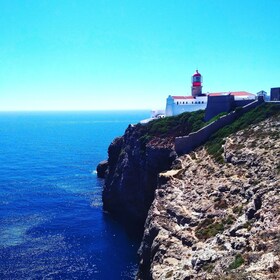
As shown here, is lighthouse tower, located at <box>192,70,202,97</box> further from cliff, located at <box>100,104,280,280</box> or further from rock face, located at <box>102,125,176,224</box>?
rock face, located at <box>102,125,176,224</box>

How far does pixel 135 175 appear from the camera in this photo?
72.8 m

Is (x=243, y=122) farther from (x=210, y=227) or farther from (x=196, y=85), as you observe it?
(x=196, y=85)

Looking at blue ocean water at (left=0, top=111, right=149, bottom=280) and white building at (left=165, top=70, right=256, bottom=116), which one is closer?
blue ocean water at (left=0, top=111, right=149, bottom=280)

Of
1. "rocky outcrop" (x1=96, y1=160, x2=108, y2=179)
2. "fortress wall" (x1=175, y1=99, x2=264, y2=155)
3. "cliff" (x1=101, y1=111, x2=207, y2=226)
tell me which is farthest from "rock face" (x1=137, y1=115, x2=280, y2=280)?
"rocky outcrop" (x1=96, y1=160, x2=108, y2=179)

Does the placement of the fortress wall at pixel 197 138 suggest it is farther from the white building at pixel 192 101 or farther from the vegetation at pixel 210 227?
the white building at pixel 192 101

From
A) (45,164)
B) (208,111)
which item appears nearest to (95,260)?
(208,111)

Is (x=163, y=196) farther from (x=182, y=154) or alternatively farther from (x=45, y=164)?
(x=45, y=164)

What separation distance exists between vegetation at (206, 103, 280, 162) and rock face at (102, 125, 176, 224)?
7.51 meters

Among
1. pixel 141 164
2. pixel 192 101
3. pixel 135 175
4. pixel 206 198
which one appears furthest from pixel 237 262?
pixel 192 101

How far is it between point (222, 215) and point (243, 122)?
85.3 ft

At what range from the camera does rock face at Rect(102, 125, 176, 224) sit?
65938mm

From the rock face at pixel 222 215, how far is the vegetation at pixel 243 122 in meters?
1.95

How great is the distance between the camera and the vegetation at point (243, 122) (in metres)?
59.1

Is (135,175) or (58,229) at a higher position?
(135,175)
